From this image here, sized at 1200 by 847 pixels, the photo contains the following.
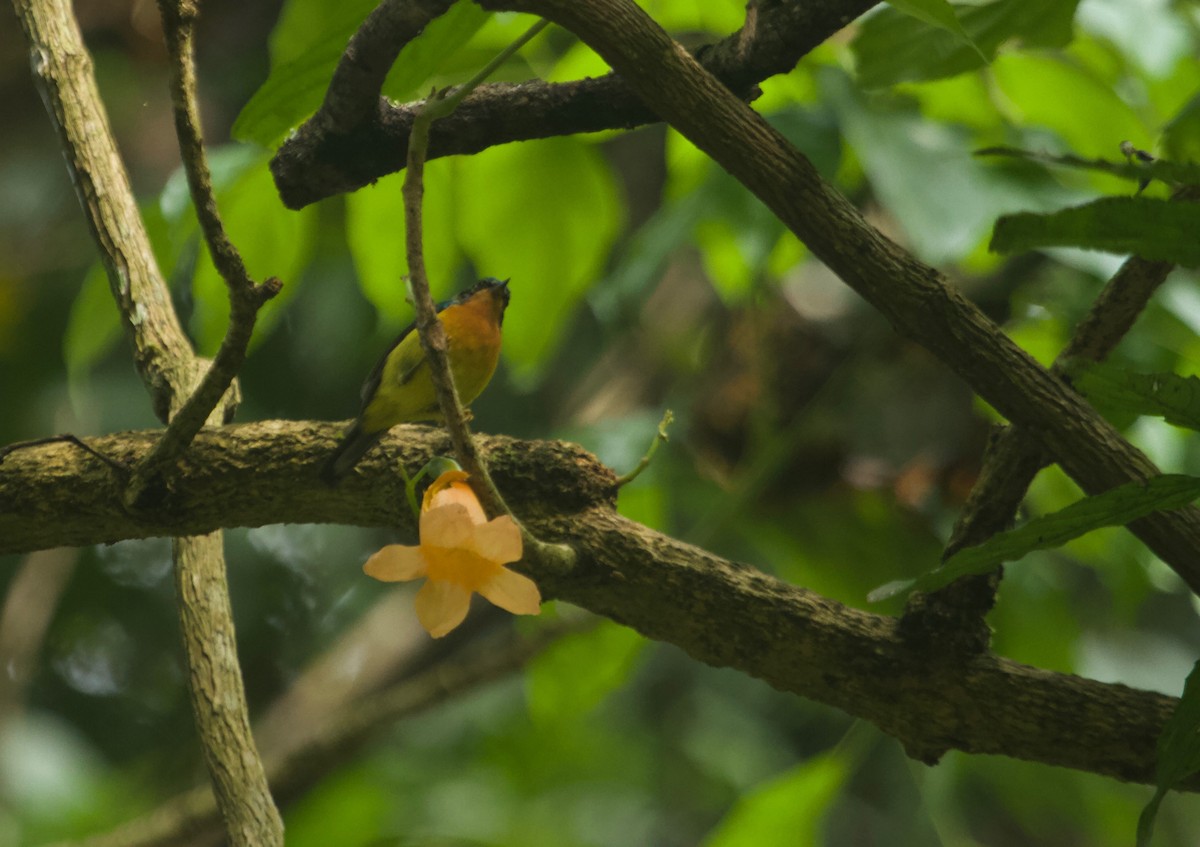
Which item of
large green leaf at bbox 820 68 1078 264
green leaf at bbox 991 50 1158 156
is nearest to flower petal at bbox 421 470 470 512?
large green leaf at bbox 820 68 1078 264

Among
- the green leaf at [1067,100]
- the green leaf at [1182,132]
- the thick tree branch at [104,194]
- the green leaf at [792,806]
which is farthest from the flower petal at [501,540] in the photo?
the green leaf at [1067,100]

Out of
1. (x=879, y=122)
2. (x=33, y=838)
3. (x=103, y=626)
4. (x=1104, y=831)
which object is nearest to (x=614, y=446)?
(x=879, y=122)

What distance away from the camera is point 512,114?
1.30 meters

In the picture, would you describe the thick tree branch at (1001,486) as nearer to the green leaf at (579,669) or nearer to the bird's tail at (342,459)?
the bird's tail at (342,459)

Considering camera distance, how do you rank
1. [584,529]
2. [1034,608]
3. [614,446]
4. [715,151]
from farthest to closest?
[1034,608], [614,446], [584,529], [715,151]

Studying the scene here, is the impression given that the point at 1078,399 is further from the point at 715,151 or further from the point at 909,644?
the point at 715,151

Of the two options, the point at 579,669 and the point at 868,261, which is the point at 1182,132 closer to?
the point at 868,261

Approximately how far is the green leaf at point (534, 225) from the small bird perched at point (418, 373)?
9 cm

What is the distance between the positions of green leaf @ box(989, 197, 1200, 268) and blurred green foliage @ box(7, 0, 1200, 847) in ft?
0.63

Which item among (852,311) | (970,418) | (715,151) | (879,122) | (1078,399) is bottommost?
(1078,399)

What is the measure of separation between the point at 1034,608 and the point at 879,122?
1.34 metres

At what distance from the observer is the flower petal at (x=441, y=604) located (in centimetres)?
109

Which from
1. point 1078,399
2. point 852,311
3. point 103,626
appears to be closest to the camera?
point 1078,399

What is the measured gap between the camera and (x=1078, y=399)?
137 centimetres
